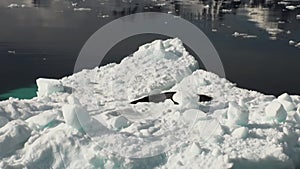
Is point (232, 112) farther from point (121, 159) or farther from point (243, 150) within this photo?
point (121, 159)

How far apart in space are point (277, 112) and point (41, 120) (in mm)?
1931

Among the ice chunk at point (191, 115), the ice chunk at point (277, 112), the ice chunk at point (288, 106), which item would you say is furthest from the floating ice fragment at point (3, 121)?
the ice chunk at point (288, 106)

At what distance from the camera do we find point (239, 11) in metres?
13.1

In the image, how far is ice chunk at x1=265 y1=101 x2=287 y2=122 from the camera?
13.6ft

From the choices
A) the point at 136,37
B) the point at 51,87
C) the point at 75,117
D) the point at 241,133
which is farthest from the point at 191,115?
the point at 136,37

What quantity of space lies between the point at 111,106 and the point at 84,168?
3.64ft

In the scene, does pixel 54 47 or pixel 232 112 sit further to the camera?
pixel 54 47

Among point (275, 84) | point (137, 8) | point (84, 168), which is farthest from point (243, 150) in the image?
point (137, 8)

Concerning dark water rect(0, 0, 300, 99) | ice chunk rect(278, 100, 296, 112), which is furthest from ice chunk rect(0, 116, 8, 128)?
dark water rect(0, 0, 300, 99)

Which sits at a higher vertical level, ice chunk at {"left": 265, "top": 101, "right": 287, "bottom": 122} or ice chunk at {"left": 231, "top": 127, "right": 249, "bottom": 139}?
ice chunk at {"left": 265, "top": 101, "right": 287, "bottom": 122}

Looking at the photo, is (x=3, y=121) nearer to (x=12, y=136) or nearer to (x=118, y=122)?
(x=12, y=136)

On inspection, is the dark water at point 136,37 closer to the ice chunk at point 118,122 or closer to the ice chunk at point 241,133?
the ice chunk at point 118,122

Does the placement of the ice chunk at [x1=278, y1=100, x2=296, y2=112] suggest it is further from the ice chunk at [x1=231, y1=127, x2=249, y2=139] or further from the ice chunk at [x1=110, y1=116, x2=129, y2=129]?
the ice chunk at [x1=110, y1=116, x2=129, y2=129]

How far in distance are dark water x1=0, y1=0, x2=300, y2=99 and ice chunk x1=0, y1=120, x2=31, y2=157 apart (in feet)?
10.4
